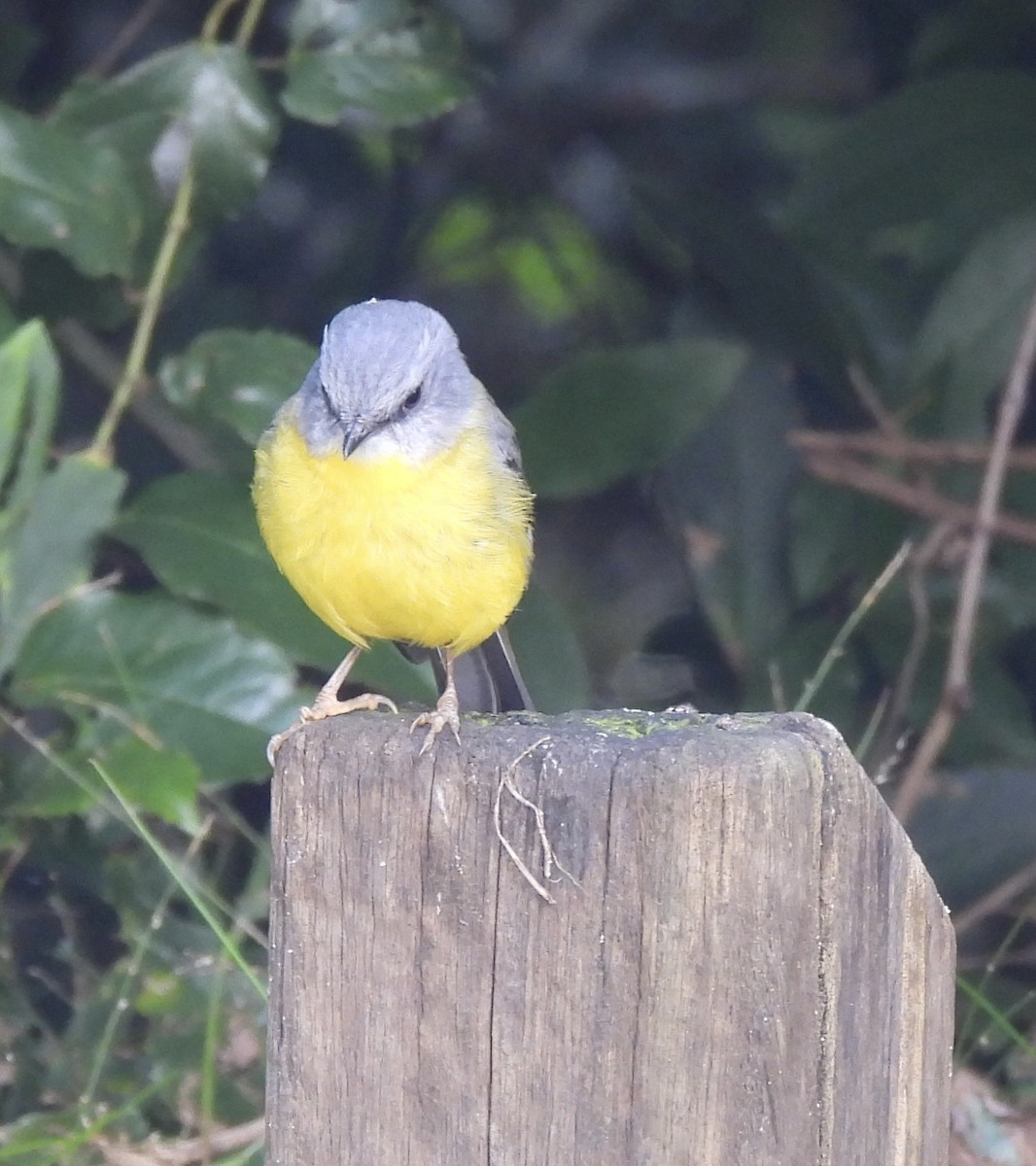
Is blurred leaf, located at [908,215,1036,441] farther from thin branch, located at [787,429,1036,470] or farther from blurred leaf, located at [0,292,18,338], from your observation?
blurred leaf, located at [0,292,18,338]

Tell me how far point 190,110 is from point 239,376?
58cm

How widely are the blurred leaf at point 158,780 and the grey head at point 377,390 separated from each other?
0.60 m

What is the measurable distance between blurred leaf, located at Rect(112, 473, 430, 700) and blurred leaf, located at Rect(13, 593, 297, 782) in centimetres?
7

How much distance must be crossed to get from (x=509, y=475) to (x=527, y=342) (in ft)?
7.37

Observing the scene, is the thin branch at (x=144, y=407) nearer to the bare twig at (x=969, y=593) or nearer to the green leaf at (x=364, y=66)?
the green leaf at (x=364, y=66)

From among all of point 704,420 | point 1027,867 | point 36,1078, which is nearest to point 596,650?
point 704,420

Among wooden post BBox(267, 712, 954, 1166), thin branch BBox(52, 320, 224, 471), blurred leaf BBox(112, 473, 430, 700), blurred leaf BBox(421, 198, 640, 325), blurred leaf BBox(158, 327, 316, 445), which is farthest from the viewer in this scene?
blurred leaf BBox(421, 198, 640, 325)

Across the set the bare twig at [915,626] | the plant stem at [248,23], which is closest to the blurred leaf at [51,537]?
the plant stem at [248,23]

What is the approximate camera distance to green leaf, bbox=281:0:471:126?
11.7 feet

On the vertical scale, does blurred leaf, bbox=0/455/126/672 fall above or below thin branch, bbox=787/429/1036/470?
below

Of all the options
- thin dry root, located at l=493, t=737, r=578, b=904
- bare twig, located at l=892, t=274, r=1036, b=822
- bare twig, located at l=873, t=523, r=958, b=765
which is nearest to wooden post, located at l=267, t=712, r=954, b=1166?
thin dry root, located at l=493, t=737, r=578, b=904

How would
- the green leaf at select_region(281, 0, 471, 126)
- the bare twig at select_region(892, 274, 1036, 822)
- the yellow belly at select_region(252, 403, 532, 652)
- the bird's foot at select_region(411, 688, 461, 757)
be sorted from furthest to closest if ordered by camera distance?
the bare twig at select_region(892, 274, 1036, 822)
the green leaf at select_region(281, 0, 471, 126)
the yellow belly at select_region(252, 403, 532, 652)
the bird's foot at select_region(411, 688, 461, 757)

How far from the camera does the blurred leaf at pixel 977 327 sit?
4.16 meters

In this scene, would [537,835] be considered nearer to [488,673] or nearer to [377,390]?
[377,390]
